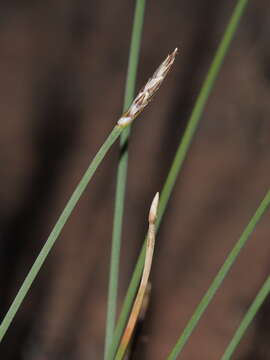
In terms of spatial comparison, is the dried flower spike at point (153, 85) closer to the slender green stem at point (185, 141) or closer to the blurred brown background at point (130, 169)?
the slender green stem at point (185, 141)

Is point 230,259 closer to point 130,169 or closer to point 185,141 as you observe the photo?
point 185,141

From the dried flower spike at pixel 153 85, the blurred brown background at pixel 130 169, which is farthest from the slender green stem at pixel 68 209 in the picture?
the blurred brown background at pixel 130 169

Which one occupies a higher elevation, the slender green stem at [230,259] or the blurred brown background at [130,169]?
the slender green stem at [230,259]

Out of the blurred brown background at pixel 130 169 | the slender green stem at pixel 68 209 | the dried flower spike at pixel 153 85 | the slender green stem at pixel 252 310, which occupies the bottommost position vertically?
the blurred brown background at pixel 130 169

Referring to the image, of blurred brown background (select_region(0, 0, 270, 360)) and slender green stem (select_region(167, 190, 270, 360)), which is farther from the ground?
slender green stem (select_region(167, 190, 270, 360))

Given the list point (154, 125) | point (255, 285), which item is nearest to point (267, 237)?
point (255, 285)

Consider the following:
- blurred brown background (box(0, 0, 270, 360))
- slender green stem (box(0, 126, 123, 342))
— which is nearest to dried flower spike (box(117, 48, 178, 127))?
slender green stem (box(0, 126, 123, 342))

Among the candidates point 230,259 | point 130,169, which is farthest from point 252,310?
point 130,169

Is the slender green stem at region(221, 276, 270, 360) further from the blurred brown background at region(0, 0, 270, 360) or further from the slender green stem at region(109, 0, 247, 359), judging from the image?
the blurred brown background at region(0, 0, 270, 360)
